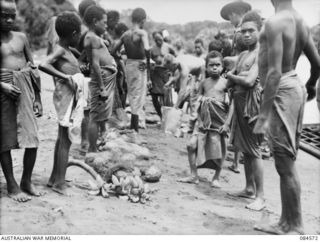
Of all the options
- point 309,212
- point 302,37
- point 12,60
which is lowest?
point 309,212

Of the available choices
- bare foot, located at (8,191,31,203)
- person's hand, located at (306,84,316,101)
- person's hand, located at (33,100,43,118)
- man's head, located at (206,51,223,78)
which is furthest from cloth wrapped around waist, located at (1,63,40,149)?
person's hand, located at (306,84,316,101)

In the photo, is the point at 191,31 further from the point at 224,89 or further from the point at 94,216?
the point at 94,216

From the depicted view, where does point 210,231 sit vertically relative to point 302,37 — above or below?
below

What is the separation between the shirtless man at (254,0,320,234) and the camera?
10.7 feet

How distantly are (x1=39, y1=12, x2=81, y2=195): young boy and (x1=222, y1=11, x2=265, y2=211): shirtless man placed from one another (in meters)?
1.67

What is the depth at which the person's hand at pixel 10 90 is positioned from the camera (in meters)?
3.47

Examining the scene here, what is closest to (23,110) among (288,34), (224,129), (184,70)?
(224,129)

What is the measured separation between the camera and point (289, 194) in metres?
3.35

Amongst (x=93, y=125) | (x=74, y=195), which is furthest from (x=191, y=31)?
(x=74, y=195)

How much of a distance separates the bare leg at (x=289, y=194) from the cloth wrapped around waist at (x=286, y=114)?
79 millimetres

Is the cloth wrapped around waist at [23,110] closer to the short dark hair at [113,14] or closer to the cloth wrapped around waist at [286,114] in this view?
the cloth wrapped around waist at [286,114]

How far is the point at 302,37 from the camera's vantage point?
3.35 m

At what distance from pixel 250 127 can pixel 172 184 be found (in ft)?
3.65

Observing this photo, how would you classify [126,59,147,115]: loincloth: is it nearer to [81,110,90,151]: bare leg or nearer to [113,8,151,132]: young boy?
[113,8,151,132]: young boy
